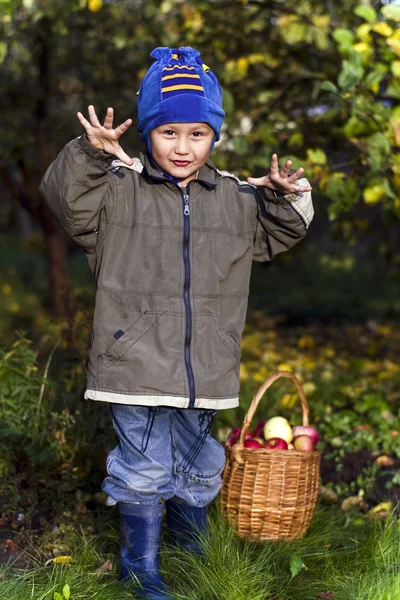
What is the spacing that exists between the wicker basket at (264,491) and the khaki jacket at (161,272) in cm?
44

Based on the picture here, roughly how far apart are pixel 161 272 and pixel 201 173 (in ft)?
1.16

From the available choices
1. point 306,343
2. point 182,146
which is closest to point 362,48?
point 182,146

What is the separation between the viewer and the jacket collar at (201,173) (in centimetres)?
281

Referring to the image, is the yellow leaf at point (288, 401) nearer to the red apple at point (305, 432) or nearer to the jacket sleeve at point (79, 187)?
the red apple at point (305, 432)

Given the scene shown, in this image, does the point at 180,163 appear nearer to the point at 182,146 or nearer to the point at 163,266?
the point at 182,146

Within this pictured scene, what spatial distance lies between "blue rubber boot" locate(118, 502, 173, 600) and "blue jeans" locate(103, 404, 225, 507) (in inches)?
1.5

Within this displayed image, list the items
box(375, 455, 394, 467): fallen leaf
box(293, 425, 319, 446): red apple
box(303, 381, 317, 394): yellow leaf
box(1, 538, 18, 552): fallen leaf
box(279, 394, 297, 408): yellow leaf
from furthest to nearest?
box(303, 381, 317, 394): yellow leaf, box(279, 394, 297, 408): yellow leaf, box(375, 455, 394, 467): fallen leaf, box(293, 425, 319, 446): red apple, box(1, 538, 18, 552): fallen leaf

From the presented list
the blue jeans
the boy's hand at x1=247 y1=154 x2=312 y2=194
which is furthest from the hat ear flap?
the blue jeans

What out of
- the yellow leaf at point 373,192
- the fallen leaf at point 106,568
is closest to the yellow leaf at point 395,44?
the yellow leaf at point 373,192

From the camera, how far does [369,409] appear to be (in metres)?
4.71

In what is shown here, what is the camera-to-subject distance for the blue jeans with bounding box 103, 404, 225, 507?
2850 mm

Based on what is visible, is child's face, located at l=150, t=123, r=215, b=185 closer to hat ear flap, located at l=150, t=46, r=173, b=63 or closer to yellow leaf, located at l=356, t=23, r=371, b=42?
hat ear flap, located at l=150, t=46, r=173, b=63

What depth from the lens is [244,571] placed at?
2783 millimetres

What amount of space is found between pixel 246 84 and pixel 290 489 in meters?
2.88
